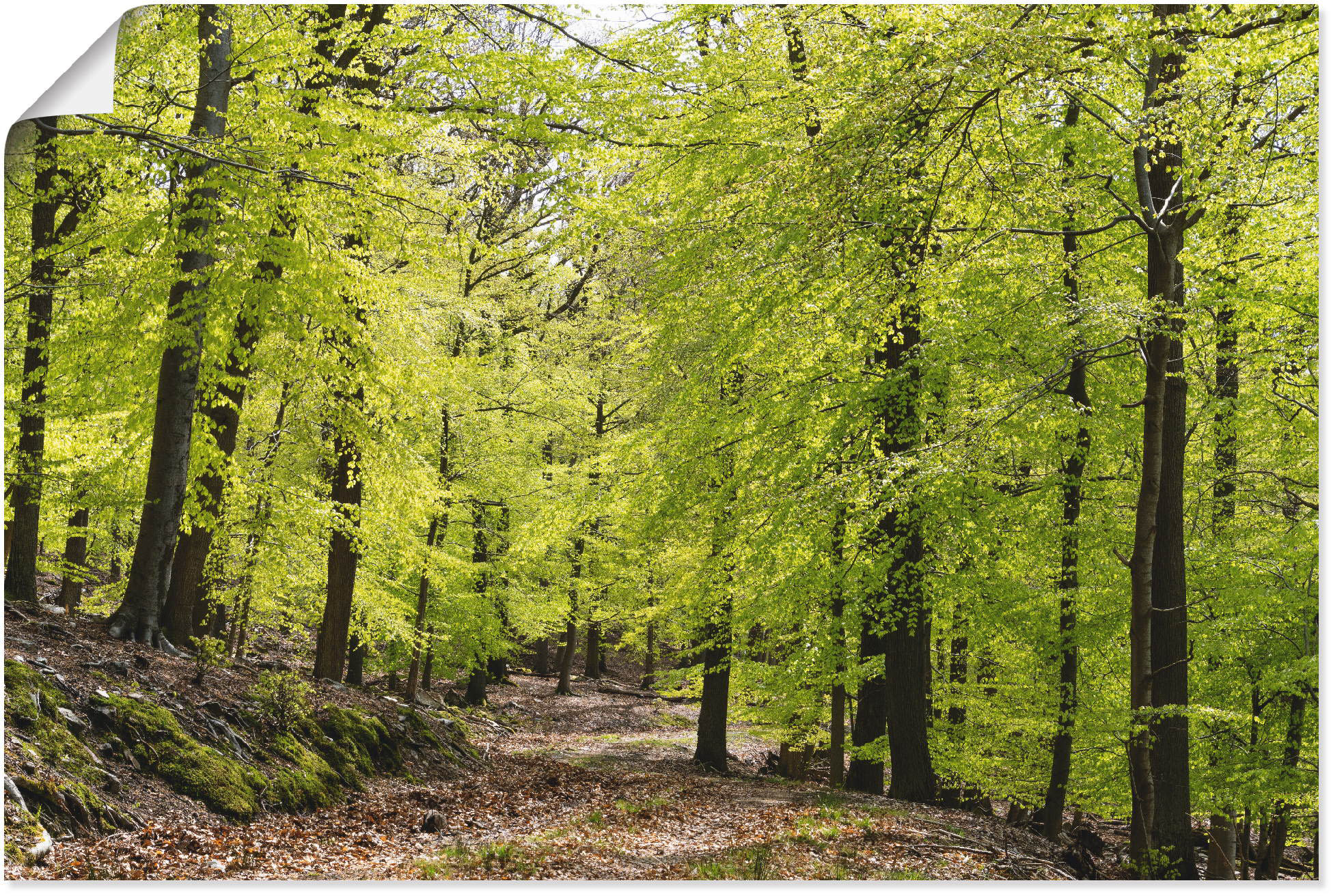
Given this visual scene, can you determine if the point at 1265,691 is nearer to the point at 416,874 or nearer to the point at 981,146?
the point at 981,146

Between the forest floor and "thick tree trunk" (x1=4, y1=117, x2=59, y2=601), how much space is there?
151cm

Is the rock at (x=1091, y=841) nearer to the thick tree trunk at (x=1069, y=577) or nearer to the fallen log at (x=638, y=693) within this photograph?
the thick tree trunk at (x=1069, y=577)

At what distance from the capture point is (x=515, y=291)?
53.2 feet

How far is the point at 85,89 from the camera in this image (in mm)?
4938

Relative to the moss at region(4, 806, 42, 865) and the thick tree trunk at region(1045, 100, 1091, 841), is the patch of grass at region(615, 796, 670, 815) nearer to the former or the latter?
the thick tree trunk at region(1045, 100, 1091, 841)

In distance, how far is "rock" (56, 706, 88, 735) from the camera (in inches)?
202

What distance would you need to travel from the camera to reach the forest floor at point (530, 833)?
15.2 feet

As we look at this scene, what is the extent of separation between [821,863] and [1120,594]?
4.92 metres

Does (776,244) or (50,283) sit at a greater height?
(776,244)

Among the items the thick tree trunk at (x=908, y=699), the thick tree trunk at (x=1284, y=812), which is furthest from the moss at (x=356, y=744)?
the thick tree trunk at (x=1284, y=812)

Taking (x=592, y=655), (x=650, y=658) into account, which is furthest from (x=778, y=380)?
(x=650, y=658)

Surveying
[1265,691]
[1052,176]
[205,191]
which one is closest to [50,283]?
[205,191]

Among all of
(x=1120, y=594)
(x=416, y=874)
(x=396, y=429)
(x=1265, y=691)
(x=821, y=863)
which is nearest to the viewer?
(x=416, y=874)

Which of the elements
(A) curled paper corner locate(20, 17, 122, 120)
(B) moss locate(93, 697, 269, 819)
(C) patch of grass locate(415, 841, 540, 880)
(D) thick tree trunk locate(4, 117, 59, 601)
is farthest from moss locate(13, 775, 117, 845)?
(A) curled paper corner locate(20, 17, 122, 120)
